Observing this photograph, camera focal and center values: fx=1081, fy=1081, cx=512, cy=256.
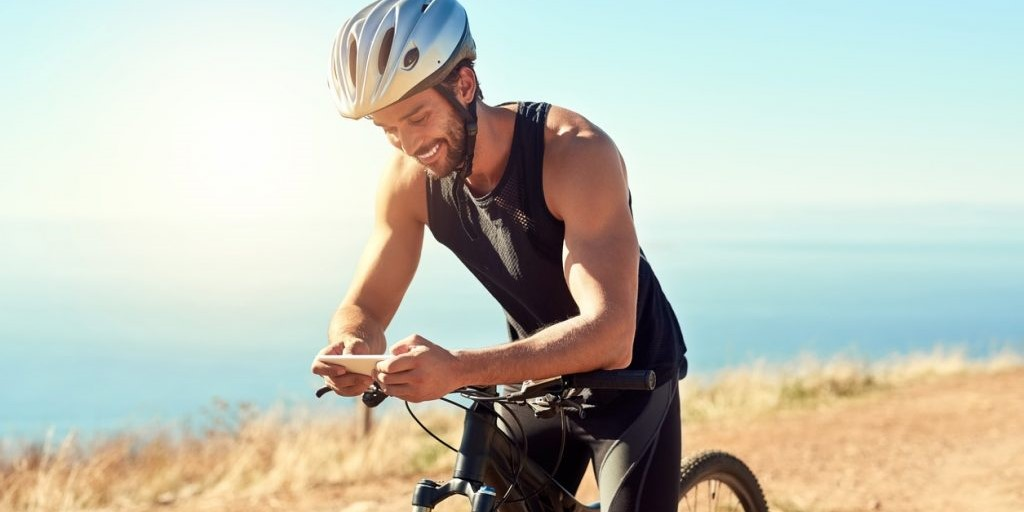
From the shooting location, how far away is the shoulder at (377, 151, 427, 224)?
140 inches

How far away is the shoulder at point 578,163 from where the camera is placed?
3084 millimetres

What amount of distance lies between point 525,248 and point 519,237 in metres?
0.04

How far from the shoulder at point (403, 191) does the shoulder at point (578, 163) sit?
20.8 inches

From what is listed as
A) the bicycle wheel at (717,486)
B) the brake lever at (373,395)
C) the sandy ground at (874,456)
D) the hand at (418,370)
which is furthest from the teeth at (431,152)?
the sandy ground at (874,456)

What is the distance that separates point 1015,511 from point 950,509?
436 mm

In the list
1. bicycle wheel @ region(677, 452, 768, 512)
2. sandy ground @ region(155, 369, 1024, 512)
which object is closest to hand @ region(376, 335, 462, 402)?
bicycle wheel @ region(677, 452, 768, 512)

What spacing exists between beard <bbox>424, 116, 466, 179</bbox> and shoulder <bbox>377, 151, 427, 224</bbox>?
35 cm

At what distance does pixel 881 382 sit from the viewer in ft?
43.2

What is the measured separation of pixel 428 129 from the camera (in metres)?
3.16

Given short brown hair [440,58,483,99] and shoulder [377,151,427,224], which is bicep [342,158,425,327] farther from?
short brown hair [440,58,483,99]

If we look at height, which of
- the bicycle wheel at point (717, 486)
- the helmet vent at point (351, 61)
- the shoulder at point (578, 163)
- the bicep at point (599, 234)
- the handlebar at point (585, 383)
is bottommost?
the bicycle wheel at point (717, 486)

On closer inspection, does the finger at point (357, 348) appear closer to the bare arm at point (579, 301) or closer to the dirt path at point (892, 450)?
the bare arm at point (579, 301)

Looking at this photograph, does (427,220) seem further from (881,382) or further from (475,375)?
(881,382)

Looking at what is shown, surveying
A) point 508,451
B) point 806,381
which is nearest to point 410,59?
point 508,451
